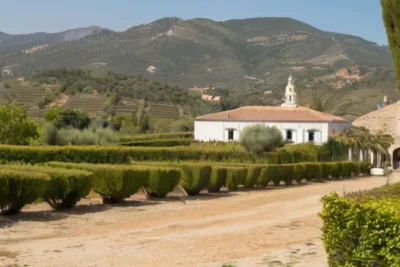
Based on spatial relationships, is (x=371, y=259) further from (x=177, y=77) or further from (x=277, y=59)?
(x=277, y=59)

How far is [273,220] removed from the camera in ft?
54.7

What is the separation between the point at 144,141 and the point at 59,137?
30.2ft

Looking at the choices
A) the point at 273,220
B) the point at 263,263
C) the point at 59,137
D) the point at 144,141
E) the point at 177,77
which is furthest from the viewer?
the point at 177,77

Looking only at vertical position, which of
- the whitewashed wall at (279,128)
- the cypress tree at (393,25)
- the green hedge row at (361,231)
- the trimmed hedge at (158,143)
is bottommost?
the green hedge row at (361,231)

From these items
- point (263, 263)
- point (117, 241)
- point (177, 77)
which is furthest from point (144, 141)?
point (177, 77)

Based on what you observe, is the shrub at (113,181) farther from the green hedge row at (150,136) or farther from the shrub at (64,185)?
the green hedge row at (150,136)

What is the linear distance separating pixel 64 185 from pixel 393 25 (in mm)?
9517

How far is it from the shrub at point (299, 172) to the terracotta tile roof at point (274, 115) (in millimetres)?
21137

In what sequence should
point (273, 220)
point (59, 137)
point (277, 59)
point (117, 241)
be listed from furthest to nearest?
point (277, 59) < point (59, 137) < point (273, 220) < point (117, 241)

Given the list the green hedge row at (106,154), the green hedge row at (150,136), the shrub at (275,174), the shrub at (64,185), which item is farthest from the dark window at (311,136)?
the shrub at (64,185)

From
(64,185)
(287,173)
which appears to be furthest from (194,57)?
(64,185)

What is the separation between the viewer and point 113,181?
19.6 meters

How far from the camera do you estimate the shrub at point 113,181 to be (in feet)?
63.9

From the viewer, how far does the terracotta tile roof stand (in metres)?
58.7
